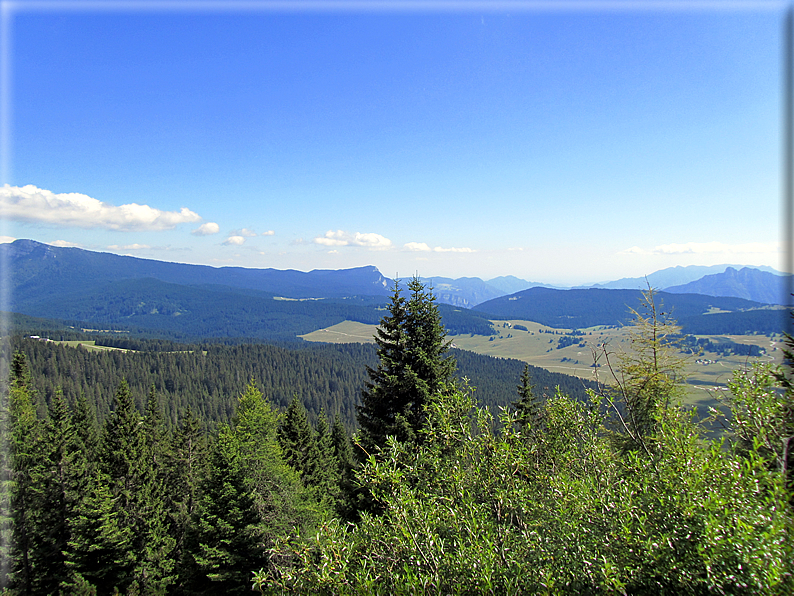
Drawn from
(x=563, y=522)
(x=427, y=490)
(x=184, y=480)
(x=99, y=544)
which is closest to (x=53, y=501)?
(x=99, y=544)

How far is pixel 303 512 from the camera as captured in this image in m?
20.5

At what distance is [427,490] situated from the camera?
669 cm

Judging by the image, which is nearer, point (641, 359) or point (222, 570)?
point (641, 359)

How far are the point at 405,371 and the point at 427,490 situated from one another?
27.9 feet

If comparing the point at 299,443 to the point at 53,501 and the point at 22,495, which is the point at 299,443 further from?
the point at 22,495

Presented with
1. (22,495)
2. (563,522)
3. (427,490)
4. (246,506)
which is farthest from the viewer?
(22,495)

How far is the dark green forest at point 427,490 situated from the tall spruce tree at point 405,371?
0.09 m

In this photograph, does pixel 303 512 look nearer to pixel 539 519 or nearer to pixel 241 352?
pixel 539 519

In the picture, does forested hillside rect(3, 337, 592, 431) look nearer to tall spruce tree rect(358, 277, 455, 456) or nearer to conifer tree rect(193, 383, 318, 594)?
conifer tree rect(193, 383, 318, 594)

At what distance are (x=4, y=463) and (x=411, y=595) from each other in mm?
26182

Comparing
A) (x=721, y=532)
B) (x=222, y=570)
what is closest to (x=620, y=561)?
(x=721, y=532)

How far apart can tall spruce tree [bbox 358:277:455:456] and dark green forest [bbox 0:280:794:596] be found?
9 centimetres

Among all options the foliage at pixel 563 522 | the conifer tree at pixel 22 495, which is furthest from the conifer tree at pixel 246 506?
the foliage at pixel 563 522

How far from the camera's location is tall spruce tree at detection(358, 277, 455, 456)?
15.1m
